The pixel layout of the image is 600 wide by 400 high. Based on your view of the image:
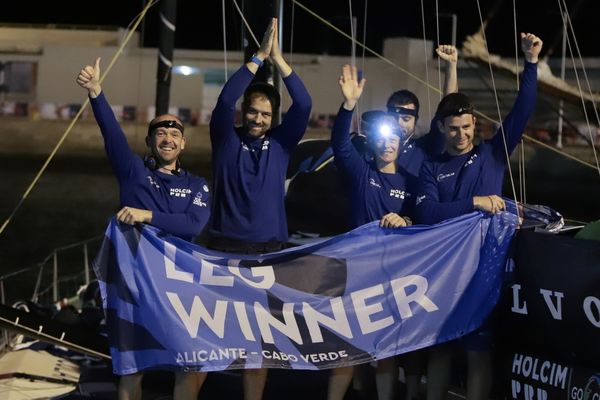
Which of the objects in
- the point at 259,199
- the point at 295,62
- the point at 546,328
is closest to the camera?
the point at 546,328

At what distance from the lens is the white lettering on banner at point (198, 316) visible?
5.94m

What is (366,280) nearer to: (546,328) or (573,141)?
(546,328)

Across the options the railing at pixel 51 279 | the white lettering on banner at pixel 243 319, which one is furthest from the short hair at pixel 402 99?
the railing at pixel 51 279

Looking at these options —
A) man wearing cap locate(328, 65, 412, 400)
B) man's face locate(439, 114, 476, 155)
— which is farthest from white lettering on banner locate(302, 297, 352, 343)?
man's face locate(439, 114, 476, 155)

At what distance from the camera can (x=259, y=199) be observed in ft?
19.9

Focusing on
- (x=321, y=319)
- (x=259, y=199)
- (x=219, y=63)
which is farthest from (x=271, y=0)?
(x=219, y=63)

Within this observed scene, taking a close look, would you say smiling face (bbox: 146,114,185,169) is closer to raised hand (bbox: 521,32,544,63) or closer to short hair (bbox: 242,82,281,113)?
short hair (bbox: 242,82,281,113)

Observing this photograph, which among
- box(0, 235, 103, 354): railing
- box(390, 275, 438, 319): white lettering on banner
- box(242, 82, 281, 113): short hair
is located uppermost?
box(242, 82, 281, 113): short hair

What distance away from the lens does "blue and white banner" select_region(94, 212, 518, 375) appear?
5.93 m

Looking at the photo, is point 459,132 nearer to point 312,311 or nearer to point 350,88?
point 350,88

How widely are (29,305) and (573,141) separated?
69.6ft

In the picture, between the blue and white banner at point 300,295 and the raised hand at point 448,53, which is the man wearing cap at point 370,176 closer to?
the blue and white banner at point 300,295

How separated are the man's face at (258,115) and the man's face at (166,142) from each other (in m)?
0.41

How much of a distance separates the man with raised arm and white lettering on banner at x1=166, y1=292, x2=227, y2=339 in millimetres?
323
